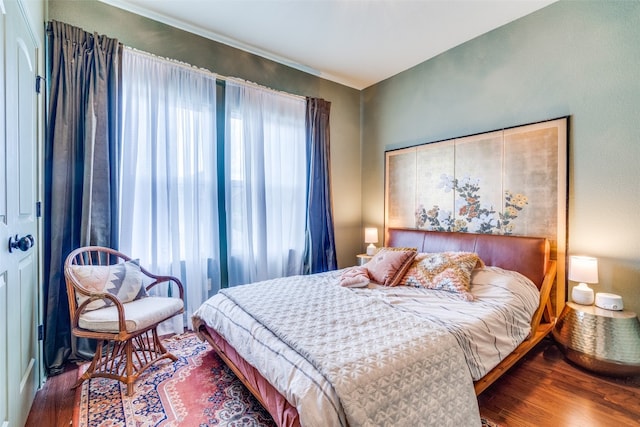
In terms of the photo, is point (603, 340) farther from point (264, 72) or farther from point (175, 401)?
point (264, 72)

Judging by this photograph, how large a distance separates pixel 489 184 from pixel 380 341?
2285 millimetres

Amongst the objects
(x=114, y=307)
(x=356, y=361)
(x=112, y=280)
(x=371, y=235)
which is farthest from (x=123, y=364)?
(x=371, y=235)

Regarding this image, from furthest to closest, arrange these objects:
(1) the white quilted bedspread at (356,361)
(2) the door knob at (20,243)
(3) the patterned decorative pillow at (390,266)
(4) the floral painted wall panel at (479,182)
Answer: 1. (4) the floral painted wall panel at (479,182)
2. (3) the patterned decorative pillow at (390,266)
3. (2) the door knob at (20,243)
4. (1) the white quilted bedspread at (356,361)

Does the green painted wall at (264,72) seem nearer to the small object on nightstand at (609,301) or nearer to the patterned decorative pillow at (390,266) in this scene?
the patterned decorative pillow at (390,266)

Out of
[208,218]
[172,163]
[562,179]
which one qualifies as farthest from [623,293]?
[172,163]

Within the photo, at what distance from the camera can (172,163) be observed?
2.84m

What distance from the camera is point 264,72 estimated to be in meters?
3.52

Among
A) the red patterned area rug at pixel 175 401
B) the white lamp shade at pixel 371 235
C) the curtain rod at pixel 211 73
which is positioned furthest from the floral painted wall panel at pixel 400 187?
the red patterned area rug at pixel 175 401

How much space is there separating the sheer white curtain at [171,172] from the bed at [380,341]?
0.80 meters

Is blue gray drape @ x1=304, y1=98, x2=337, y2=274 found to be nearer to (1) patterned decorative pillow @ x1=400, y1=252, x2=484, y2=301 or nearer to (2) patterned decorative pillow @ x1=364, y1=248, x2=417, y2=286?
(2) patterned decorative pillow @ x1=364, y1=248, x2=417, y2=286

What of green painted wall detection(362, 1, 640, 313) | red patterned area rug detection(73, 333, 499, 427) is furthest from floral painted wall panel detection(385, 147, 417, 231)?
red patterned area rug detection(73, 333, 499, 427)

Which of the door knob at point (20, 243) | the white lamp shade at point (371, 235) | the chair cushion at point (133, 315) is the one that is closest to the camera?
the door knob at point (20, 243)

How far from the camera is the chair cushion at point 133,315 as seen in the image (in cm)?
195

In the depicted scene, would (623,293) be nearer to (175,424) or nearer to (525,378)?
(525,378)
